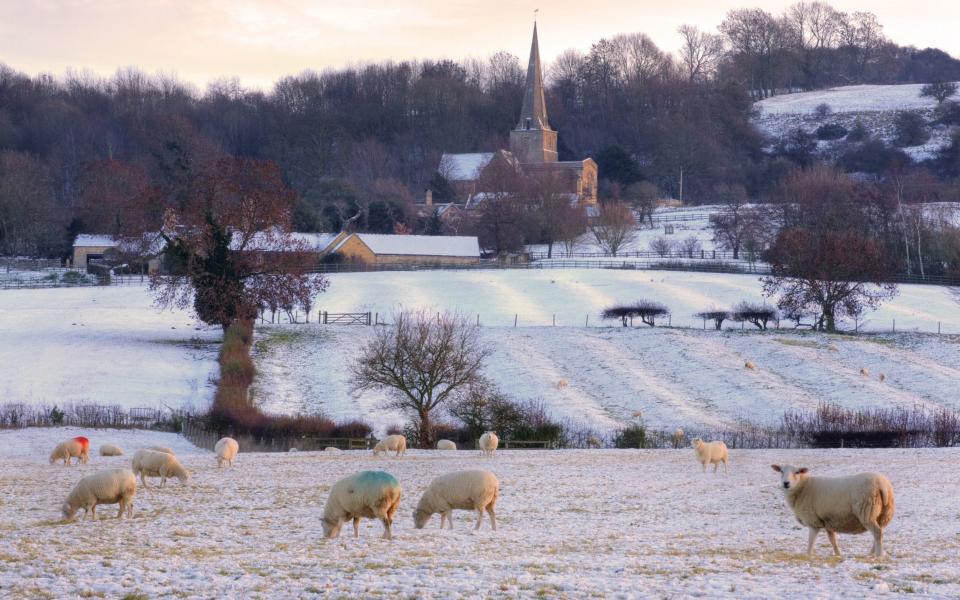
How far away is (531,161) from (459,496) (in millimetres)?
142432

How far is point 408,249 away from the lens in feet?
337

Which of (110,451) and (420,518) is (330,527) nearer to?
(420,518)

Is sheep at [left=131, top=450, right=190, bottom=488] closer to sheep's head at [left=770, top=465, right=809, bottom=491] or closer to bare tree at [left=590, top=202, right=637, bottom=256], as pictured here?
sheep's head at [left=770, top=465, right=809, bottom=491]

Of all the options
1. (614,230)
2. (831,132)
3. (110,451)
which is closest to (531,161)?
(831,132)

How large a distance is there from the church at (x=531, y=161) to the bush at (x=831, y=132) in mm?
37824

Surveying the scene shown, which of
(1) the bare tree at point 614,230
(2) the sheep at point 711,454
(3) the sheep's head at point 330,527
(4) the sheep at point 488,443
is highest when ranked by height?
(1) the bare tree at point 614,230

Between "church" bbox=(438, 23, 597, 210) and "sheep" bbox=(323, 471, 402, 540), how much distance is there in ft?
361

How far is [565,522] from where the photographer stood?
20641 mm

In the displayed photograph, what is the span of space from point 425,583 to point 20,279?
266ft

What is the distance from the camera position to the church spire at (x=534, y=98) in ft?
534

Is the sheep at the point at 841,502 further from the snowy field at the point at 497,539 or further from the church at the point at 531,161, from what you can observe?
the church at the point at 531,161

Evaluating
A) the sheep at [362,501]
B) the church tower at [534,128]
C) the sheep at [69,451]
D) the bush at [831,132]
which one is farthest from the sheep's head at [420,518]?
the bush at [831,132]

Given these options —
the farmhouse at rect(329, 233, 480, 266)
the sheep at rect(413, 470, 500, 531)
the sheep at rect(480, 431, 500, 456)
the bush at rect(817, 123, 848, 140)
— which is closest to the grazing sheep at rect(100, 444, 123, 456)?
the sheep at rect(480, 431, 500, 456)

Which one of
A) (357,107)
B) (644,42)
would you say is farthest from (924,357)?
(644,42)
